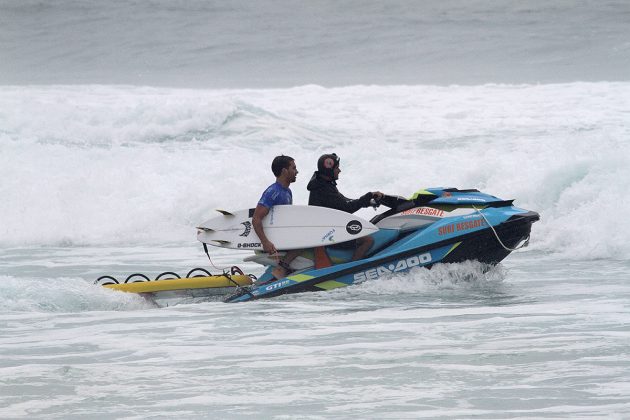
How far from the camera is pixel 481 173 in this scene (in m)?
17.0

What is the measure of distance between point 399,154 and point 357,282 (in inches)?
386

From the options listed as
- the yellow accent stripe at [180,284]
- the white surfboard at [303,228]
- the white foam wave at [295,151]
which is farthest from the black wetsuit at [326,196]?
the white foam wave at [295,151]

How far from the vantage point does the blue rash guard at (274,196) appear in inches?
383

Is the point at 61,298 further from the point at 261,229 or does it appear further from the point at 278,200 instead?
the point at 278,200

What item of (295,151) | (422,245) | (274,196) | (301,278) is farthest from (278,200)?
(295,151)

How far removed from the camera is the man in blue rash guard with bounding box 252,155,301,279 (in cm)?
962

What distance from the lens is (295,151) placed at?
21.5 metres

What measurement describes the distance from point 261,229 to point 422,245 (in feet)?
4.38

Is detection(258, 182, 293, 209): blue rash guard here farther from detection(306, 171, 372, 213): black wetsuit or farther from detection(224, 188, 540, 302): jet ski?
detection(224, 188, 540, 302): jet ski

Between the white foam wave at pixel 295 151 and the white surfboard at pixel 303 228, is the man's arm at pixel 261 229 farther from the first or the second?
the white foam wave at pixel 295 151

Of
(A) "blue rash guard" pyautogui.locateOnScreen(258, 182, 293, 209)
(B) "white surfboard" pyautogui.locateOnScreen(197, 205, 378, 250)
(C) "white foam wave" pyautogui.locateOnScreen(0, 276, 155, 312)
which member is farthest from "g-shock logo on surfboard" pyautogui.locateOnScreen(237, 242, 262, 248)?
(C) "white foam wave" pyautogui.locateOnScreen(0, 276, 155, 312)

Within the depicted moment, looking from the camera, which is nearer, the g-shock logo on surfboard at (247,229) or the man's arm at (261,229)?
the man's arm at (261,229)

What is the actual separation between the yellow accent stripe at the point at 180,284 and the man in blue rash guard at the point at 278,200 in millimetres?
370

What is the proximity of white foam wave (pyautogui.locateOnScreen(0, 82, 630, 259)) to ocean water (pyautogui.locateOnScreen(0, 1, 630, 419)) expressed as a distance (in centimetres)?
6
